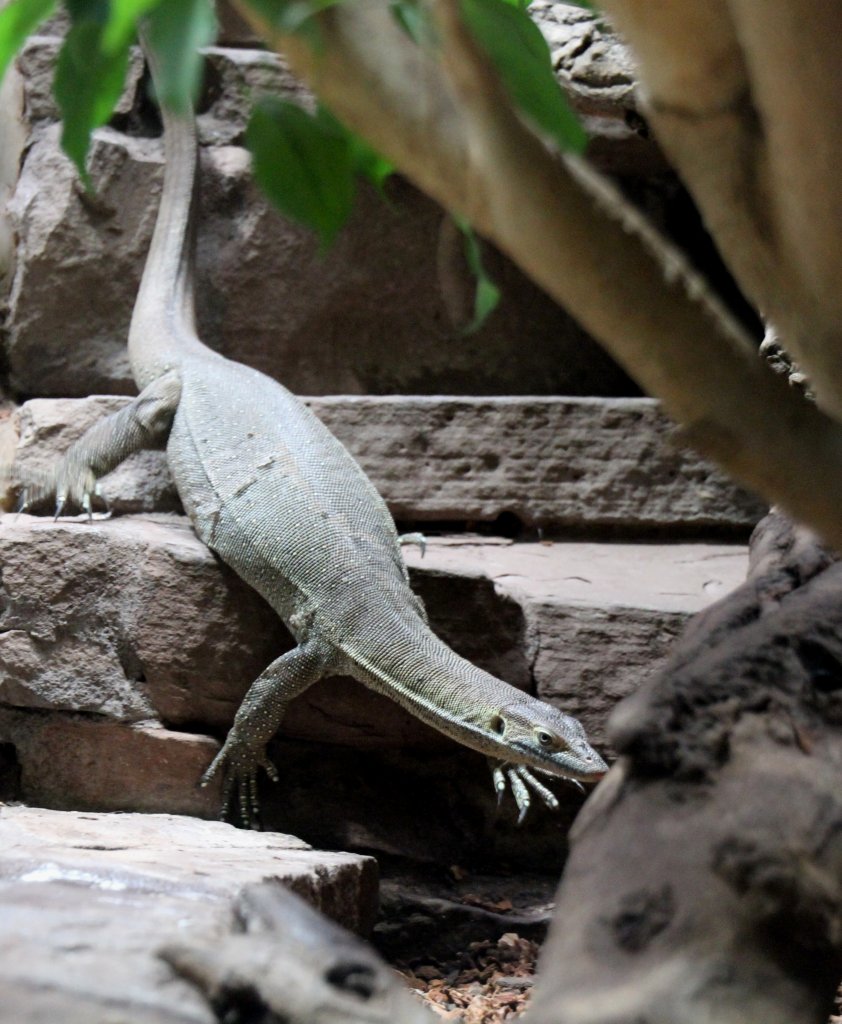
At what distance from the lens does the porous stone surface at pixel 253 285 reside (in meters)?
5.82

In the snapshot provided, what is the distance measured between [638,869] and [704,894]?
112 mm

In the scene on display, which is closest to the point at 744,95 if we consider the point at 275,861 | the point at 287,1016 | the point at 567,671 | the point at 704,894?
the point at 704,894

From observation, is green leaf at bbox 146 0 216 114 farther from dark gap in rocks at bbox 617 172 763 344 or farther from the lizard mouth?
dark gap in rocks at bbox 617 172 763 344

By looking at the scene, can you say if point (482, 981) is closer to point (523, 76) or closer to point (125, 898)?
point (125, 898)

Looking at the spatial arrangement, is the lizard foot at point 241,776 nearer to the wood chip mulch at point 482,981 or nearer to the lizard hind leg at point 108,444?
the wood chip mulch at point 482,981

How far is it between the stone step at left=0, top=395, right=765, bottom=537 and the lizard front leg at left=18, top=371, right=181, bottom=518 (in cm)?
61

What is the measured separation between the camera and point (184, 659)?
164 inches

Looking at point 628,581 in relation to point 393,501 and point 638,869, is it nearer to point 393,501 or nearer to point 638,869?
A: point 393,501

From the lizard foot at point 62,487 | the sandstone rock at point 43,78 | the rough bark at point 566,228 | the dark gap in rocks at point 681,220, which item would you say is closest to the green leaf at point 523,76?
the rough bark at point 566,228

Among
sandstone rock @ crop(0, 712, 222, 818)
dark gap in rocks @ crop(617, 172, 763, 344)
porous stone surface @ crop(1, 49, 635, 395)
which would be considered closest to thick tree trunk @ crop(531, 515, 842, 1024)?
sandstone rock @ crop(0, 712, 222, 818)

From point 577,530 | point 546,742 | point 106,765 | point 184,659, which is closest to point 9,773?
point 106,765

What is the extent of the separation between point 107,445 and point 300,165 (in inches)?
150

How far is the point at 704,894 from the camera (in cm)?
165

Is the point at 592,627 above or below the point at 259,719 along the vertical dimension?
above
